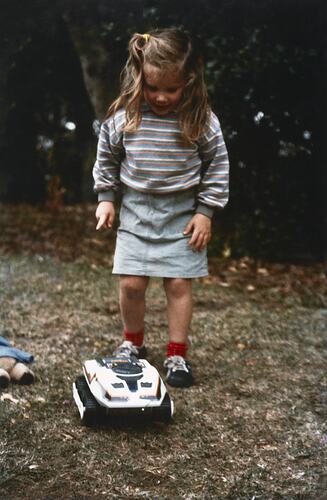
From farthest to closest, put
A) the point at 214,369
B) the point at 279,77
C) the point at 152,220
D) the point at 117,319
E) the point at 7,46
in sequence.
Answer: the point at 279,77
the point at 117,319
the point at 7,46
the point at 214,369
the point at 152,220

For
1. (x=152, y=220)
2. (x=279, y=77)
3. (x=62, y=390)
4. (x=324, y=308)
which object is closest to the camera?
(x=62, y=390)

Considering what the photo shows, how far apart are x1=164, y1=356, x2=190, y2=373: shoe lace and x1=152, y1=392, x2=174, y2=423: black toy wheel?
451 mm

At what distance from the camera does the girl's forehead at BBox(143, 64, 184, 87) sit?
253 cm

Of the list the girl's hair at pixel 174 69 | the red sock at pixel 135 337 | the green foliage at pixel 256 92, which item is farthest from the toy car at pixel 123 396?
the green foliage at pixel 256 92

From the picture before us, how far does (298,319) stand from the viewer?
12.9 ft

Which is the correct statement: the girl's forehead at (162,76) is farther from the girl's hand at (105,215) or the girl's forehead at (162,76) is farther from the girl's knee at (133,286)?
the girl's knee at (133,286)

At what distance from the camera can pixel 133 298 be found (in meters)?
2.82

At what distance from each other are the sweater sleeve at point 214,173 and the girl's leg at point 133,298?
392 mm

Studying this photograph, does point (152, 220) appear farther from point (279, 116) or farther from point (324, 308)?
point (279, 116)

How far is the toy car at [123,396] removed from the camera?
217 centimetres

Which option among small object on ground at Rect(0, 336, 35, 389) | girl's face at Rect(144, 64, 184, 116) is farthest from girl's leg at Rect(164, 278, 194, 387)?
girl's face at Rect(144, 64, 184, 116)

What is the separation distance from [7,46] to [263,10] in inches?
71.3

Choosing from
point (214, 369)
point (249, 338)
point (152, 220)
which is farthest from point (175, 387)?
point (249, 338)

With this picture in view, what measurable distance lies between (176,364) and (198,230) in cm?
55
